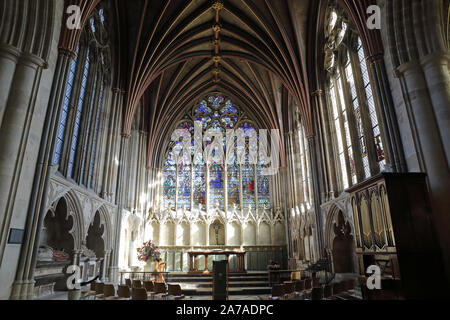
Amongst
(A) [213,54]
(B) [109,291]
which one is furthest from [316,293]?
(A) [213,54]

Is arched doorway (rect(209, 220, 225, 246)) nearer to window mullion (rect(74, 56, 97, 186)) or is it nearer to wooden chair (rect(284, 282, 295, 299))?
window mullion (rect(74, 56, 97, 186))

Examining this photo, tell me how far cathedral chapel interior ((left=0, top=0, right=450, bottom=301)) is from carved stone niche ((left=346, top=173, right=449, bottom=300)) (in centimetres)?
3

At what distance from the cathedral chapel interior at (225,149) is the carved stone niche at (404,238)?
0.03m

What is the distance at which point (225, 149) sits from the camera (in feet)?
75.3

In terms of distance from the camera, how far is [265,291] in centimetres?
1226

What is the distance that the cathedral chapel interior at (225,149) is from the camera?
275 inches

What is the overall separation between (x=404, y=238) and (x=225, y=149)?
1701 centimetres

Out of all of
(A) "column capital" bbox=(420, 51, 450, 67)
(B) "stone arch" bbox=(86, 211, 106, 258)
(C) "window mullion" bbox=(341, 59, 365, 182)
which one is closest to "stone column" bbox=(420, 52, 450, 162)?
(A) "column capital" bbox=(420, 51, 450, 67)

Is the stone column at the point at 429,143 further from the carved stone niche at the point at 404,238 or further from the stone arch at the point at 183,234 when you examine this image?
the stone arch at the point at 183,234

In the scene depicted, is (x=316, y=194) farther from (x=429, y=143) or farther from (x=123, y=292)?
(x=123, y=292)

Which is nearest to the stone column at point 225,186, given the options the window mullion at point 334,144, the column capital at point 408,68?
the window mullion at point 334,144

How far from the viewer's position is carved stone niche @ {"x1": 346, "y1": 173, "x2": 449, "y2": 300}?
6.28 meters
